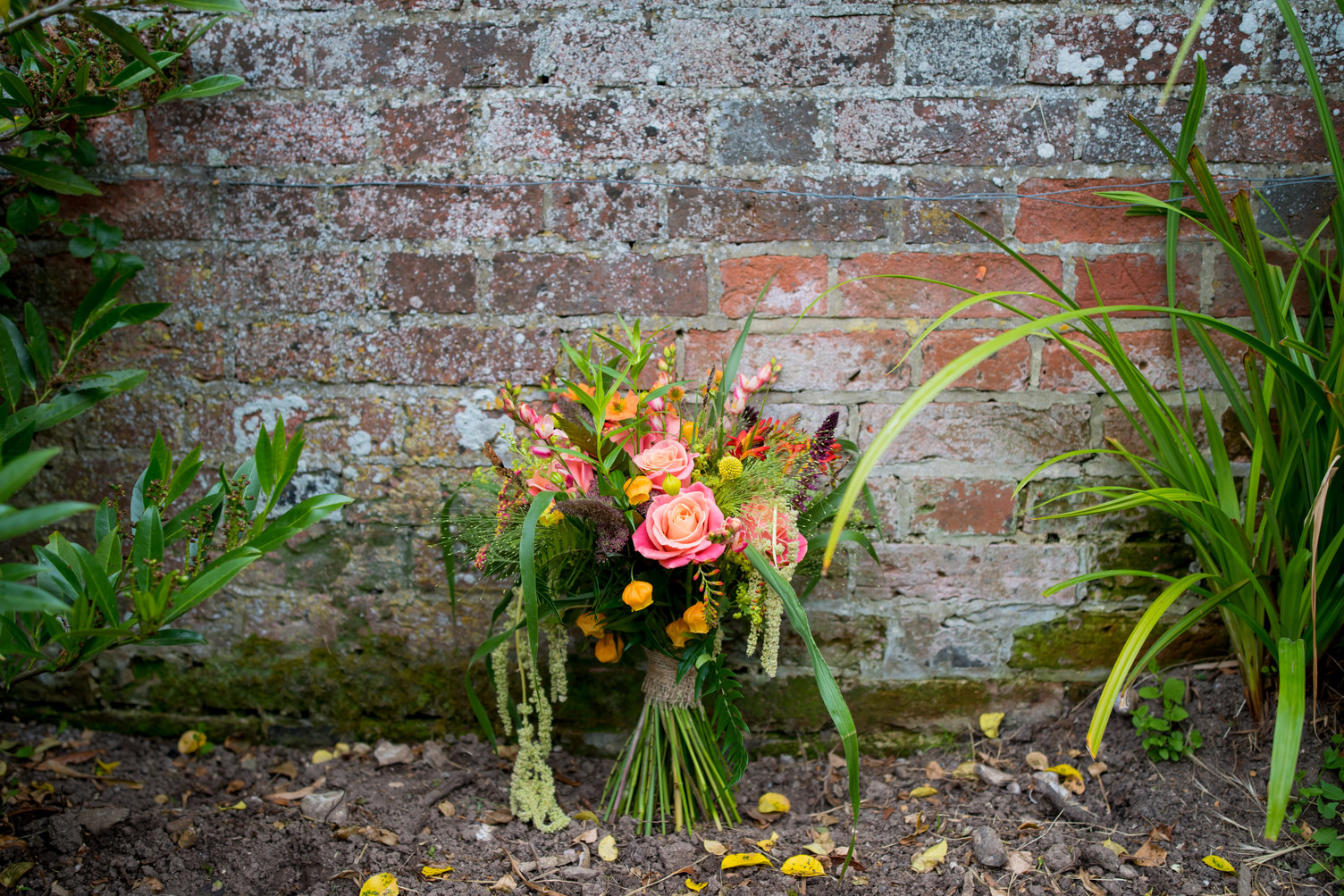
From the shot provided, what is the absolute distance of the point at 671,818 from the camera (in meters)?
1.43

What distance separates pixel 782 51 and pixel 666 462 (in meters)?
0.83

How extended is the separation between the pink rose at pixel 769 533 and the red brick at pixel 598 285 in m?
0.49

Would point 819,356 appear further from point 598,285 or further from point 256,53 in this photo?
point 256,53

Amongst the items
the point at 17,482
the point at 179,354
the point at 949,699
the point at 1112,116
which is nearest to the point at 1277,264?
the point at 1112,116

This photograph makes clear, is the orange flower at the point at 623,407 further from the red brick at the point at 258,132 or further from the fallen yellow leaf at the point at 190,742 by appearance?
the fallen yellow leaf at the point at 190,742

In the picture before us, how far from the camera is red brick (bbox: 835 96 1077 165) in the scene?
1.47 m

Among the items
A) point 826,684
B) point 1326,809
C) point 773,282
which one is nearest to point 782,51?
point 773,282

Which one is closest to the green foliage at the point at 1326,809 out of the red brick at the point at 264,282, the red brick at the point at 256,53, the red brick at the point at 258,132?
the red brick at the point at 264,282

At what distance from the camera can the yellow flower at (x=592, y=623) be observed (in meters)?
1.35

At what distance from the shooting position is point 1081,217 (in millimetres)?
1496

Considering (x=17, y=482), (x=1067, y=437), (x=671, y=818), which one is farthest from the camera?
(x=1067, y=437)

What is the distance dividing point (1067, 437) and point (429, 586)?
133cm

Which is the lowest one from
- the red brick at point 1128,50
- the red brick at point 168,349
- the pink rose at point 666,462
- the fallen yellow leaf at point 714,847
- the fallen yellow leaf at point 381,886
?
the fallen yellow leaf at point 381,886

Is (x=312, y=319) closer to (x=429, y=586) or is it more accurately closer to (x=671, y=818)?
(x=429, y=586)
